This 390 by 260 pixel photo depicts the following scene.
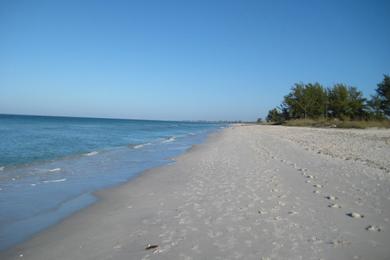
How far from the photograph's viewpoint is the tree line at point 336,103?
219 ft

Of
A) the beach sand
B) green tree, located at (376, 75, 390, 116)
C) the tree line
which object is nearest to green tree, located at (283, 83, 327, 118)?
the tree line

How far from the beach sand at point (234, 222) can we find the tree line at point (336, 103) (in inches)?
2541

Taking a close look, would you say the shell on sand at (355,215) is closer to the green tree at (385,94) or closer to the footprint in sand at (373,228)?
the footprint in sand at (373,228)

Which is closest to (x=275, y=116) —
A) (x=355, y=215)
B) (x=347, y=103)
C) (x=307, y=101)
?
(x=307, y=101)

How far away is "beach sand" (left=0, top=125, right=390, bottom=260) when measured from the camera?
16.8ft

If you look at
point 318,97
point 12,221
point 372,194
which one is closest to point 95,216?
point 12,221

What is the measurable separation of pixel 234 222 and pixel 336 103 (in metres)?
79.3

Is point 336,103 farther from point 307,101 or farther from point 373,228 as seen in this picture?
point 373,228

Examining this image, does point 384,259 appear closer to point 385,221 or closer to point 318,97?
point 385,221

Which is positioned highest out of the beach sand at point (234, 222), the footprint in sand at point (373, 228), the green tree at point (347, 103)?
the green tree at point (347, 103)

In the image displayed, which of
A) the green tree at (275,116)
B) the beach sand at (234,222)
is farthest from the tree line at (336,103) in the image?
the beach sand at (234,222)

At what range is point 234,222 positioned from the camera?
6.45m

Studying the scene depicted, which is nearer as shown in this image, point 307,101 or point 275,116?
point 307,101

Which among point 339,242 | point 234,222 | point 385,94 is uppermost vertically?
point 385,94
